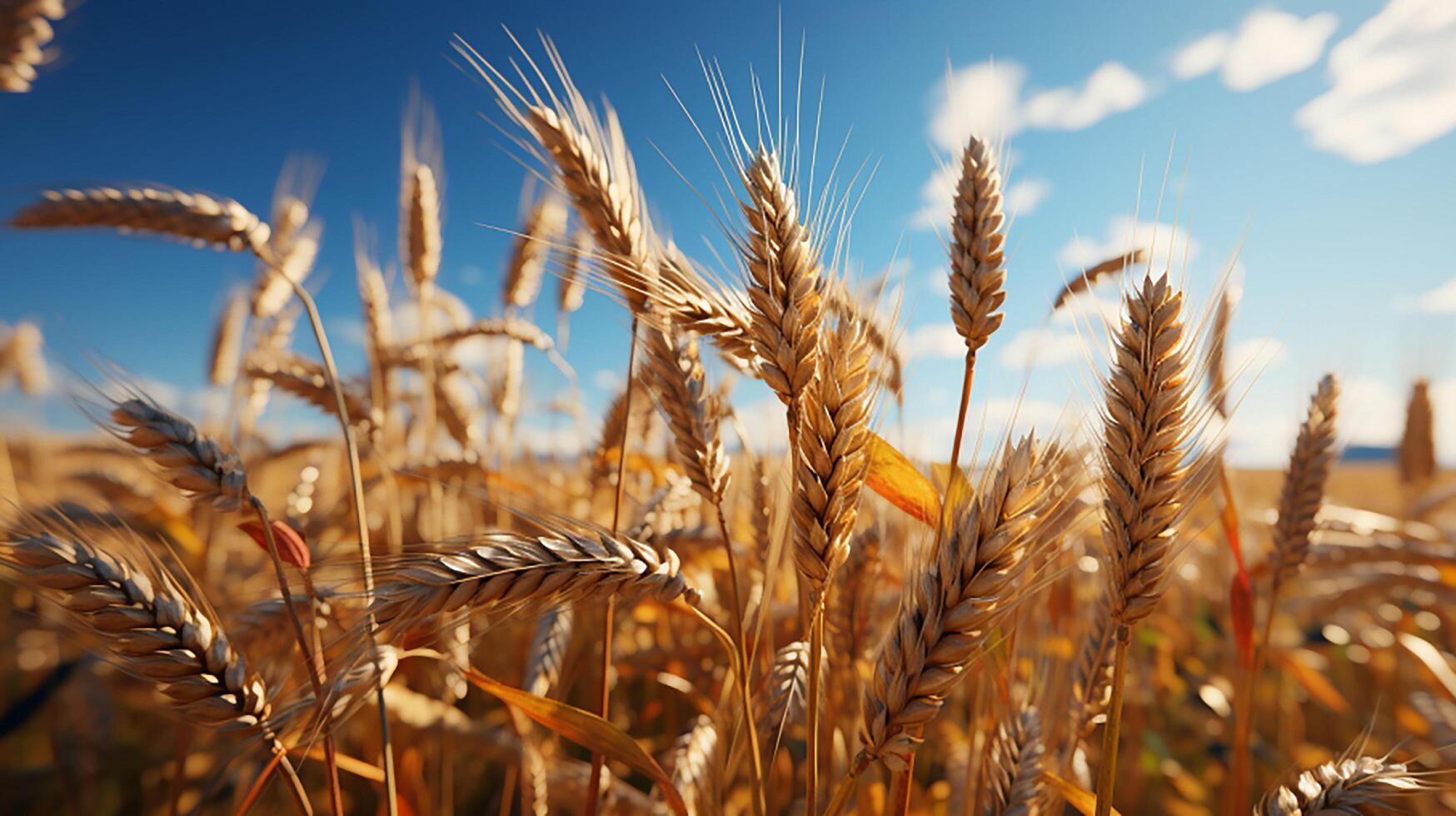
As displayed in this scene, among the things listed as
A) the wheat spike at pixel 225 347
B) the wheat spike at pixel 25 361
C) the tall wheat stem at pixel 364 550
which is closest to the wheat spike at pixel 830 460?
the tall wheat stem at pixel 364 550

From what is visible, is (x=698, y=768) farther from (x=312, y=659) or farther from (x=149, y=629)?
(x=149, y=629)

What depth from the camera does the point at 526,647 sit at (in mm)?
2609

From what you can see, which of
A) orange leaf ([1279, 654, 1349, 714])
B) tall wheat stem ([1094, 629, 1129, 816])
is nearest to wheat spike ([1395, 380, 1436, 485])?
orange leaf ([1279, 654, 1349, 714])

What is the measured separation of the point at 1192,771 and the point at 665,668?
274 centimetres

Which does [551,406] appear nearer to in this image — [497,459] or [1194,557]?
[497,459]

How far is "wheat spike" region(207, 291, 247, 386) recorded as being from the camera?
12.5ft

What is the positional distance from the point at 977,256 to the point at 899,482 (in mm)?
473

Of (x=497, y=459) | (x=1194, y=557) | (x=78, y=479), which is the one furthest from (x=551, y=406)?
(x=1194, y=557)

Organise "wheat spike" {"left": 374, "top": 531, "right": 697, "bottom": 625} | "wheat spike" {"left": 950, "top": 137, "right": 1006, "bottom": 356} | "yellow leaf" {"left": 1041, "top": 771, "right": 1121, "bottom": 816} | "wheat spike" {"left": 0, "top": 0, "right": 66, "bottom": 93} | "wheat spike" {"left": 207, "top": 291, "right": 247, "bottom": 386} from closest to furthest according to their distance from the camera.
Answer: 1. "wheat spike" {"left": 374, "top": 531, "right": 697, "bottom": 625}
2. "yellow leaf" {"left": 1041, "top": 771, "right": 1121, "bottom": 816}
3. "wheat spike" {"left": 950, "top": 137, "right": 1006, "bottom": 356}
4. "wheat spike" {"left": 0, "top": 0, "right": 66, "bottom": 93}
5. "wheat spike" {"left": 207, "top": 291, "right": 247, "bottom": 386}

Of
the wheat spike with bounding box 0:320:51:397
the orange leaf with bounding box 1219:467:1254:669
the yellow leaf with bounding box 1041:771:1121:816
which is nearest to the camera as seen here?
the yellow leaf with bounding box 1041:771:1121:816

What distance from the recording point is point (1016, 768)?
3.88ft

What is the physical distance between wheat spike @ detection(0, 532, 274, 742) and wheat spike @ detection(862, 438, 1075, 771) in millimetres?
825

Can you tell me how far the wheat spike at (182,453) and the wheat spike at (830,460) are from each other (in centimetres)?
88

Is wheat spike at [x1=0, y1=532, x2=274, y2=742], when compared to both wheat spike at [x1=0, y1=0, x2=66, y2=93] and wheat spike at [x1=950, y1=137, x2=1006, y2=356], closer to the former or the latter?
wheat spike at [x1=950, y1=137, x2=1006, y2=356]
